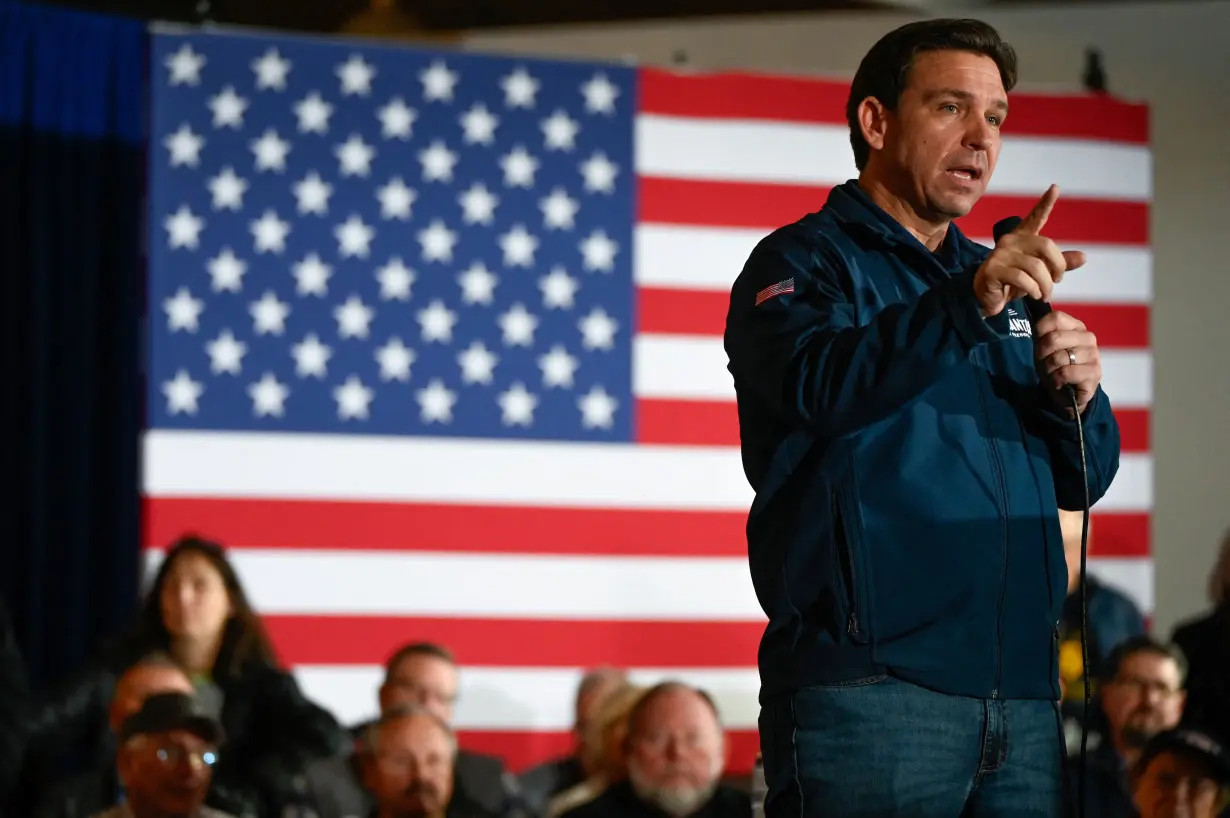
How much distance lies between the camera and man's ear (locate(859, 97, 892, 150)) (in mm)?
2012

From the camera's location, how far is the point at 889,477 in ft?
5.92

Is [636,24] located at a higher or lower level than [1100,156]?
higher

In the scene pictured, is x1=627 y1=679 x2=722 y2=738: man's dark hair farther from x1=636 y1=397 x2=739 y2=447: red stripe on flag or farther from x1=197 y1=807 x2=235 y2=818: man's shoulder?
x1=636 y1=397 x2=739 y2=447: red stripe on flag

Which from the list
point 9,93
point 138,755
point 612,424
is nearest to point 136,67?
point 9,93

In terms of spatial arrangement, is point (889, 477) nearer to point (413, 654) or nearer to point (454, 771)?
point (454, 771)

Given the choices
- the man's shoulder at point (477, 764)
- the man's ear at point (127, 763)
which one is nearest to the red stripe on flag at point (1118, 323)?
the man's shoulder at point (477, 764)

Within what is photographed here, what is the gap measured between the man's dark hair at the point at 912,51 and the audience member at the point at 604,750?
2.87 metres

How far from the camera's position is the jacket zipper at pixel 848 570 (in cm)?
178

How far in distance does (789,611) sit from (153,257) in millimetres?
4489

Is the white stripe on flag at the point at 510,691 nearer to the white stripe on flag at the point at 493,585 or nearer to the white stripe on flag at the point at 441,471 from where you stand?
the white stripe on flag at the point at 493,585

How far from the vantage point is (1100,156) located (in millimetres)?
6637

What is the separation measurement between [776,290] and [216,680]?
3.63 metres

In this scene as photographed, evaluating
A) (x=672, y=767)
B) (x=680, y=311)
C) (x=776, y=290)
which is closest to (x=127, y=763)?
(x=672, y=767)

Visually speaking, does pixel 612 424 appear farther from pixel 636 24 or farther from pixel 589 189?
pixel 636 24
